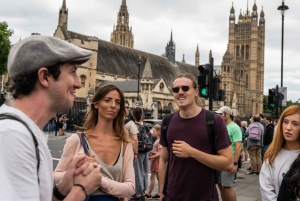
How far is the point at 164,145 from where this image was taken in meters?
3.74

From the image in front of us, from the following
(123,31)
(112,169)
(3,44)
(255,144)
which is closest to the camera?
(112,169)

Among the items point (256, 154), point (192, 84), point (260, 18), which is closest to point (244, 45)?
point (260, 18)

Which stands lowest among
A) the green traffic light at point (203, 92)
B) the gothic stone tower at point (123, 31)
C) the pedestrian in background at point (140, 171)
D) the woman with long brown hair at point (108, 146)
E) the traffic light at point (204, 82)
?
the pedestrian in background at point (140, 171)

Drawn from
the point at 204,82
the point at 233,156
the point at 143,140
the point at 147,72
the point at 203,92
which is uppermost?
the point at 147,72

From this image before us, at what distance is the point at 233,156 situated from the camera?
254 inches

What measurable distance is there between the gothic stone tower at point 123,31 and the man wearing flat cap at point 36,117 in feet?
241

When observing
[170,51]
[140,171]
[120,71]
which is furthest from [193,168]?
[170,51]

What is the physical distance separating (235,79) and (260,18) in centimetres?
2479

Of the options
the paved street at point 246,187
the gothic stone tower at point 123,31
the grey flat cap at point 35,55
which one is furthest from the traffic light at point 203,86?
the gothic stone tower at point 123,31

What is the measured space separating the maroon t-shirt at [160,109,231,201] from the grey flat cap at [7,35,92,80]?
2.05 meters

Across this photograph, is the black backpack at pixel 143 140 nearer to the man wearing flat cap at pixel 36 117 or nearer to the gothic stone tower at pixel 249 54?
the man wearing flat cap at pixel 36 117

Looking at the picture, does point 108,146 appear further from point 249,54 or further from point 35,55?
point 249,54

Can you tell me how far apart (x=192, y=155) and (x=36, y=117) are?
77.4 inches

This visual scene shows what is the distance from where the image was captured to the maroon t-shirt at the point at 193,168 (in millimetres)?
3223
